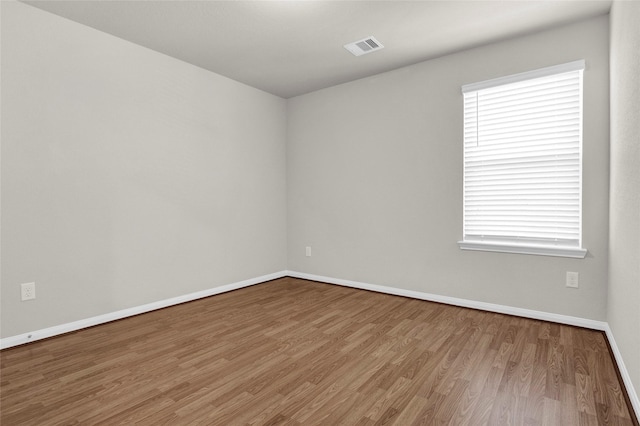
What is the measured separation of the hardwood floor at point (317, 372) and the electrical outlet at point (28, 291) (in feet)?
1.22

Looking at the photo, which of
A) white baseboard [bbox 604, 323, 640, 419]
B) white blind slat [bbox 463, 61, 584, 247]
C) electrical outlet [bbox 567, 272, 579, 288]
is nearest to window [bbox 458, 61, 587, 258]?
white blind slat [bbox 463, 61, 584, 247]

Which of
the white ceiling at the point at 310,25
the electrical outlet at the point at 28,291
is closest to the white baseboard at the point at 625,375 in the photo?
the white ceiling at the point at 310,25

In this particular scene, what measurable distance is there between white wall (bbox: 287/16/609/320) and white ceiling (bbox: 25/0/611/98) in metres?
0.26

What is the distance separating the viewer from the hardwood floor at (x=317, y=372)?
1723 mm

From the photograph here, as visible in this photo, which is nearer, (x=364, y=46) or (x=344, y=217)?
(x=364, y=46)

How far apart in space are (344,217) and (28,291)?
3249 mm

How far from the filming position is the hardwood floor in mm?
1723

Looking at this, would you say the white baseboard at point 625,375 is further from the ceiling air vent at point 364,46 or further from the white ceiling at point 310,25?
the ceiling air vent at point 364,46

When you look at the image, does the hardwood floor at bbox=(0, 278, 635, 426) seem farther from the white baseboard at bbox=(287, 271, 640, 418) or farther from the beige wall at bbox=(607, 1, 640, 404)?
the beige wall at bbox=(607, 1, 640, 404)

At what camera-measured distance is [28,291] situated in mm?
2670

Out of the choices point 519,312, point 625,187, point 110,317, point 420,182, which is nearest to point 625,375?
point 625,187

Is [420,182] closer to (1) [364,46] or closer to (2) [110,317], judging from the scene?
(1) [364,46]

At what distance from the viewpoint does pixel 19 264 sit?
8.61 ft

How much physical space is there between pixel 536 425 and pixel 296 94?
4.45 metres
